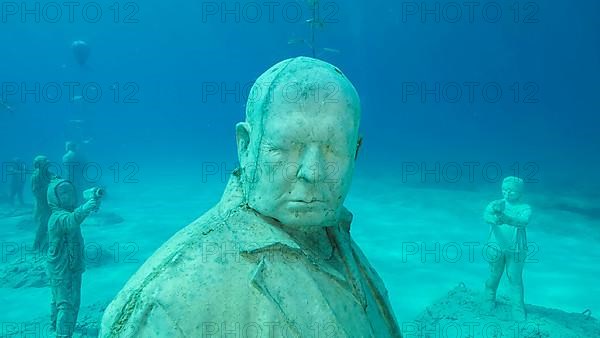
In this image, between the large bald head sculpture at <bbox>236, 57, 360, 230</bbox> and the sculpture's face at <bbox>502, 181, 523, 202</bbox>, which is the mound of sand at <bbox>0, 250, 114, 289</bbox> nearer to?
the sculpture's face at <bbox>502, 181, 523, 202</bbox>

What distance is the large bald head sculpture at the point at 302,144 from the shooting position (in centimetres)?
172

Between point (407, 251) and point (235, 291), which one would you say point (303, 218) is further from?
point (407, 251)

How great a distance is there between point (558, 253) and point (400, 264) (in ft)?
16.0

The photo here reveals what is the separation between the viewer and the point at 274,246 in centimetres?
166

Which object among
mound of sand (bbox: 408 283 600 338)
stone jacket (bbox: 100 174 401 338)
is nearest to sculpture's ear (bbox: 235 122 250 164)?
stone jacket (bbox: 100 174 401 338)

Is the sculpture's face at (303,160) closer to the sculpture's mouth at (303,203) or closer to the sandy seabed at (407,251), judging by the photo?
the sculpture's mouth at (303,203)

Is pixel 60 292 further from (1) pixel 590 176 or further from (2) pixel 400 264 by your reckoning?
(1) pixel 590 176

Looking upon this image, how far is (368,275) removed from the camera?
83.1 inches

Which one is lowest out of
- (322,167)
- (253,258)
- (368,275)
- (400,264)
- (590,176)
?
(400,264)

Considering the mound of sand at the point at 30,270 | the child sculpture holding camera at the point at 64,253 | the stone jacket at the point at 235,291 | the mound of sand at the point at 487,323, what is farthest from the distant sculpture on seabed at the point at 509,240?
the mound of sand at the point at 30,270

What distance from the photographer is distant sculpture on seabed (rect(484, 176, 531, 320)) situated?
6652 millimetres

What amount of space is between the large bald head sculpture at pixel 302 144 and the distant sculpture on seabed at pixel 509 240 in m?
5.30

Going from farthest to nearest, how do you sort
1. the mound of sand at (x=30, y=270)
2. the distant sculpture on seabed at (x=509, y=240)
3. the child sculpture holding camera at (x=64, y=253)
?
the mound of sand at (x=30, y=270), the distant sculpture on seabed at (x=509, y=240), the child sculpture holding camera at (x=64, y=253)

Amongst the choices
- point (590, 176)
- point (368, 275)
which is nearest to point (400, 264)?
point (368, 275)
